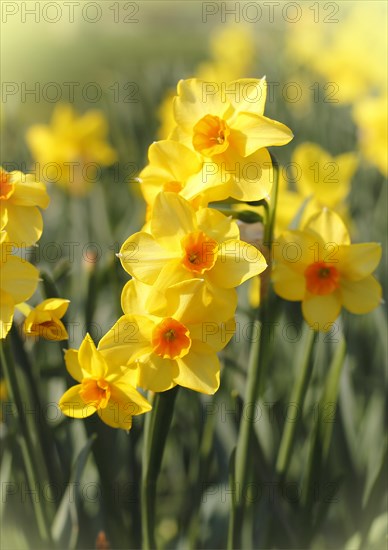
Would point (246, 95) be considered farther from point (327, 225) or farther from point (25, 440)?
point (25, 440)

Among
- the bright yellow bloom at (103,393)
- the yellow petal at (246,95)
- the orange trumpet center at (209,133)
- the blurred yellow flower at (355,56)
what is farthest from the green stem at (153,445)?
the blurred yellow flower at (355,56)

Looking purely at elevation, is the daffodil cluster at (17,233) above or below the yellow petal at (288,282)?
above

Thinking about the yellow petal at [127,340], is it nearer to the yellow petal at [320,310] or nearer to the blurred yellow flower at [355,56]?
the yellow petal at [320,310]

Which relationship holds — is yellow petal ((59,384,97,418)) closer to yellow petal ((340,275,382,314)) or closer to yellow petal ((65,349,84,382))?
yellow petal ((65,349,84,382))

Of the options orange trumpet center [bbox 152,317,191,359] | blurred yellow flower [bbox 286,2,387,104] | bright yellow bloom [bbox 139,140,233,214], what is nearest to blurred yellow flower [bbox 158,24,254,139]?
blurred yellow flower [bbox 286,2,387,104]

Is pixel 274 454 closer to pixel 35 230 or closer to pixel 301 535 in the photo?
pixel 301 535

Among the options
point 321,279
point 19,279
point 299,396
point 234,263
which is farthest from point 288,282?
point 19,279

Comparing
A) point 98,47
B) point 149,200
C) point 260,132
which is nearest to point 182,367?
point 149,200
